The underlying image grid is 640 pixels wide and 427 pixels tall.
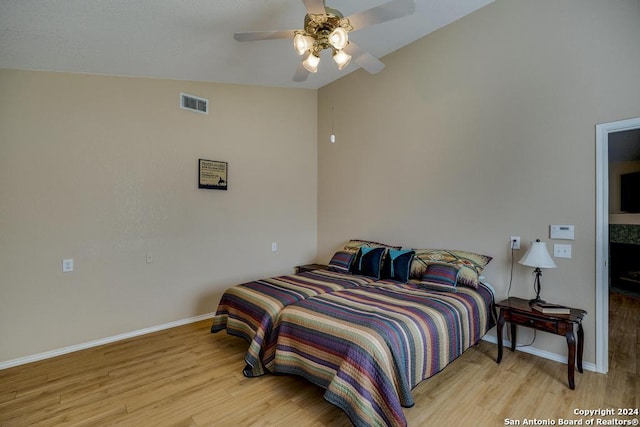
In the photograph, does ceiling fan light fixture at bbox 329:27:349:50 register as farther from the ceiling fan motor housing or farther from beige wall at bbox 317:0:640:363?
beige wall at bbox 317:0:640:363

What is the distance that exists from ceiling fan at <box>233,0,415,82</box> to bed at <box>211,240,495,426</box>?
1.97 m

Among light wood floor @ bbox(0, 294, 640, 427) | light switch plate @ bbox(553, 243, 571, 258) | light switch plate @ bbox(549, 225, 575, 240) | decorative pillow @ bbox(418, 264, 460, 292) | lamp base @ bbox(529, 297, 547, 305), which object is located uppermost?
light switch plate @ bbox(549, 225, 575, 240)

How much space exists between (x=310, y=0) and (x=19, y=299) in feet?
11.6

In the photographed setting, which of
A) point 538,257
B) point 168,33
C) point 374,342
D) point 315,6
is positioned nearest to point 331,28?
point 315,6

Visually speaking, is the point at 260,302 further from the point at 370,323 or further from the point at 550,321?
the point at 550,321

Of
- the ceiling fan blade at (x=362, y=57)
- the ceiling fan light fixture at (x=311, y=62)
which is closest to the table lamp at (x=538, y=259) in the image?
the ceiling fan blade at (x=362, y=57)

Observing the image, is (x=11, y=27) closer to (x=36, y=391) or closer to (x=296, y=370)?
(x=36, y=391)

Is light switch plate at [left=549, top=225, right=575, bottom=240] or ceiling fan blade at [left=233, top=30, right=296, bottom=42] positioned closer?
ceiling fan blade at [left=233, top=30, right=296, bottom=42]

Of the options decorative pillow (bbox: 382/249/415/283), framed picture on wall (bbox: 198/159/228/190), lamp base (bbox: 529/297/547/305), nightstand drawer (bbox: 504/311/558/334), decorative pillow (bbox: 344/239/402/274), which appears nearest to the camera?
nightstand drawer (bbox: 504/311/558/334)

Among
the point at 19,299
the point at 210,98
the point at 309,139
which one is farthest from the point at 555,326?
the point at 19,299

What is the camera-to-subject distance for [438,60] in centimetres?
A: 353

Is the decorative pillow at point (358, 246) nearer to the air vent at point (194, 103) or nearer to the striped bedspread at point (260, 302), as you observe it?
the striped bedspread at point (260, 302)

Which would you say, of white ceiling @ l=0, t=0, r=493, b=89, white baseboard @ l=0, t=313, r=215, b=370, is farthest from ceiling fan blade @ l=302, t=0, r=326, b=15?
white baseboard @ l=0, t=313, r=215, b=370

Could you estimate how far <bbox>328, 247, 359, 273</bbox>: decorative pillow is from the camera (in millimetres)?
3686
